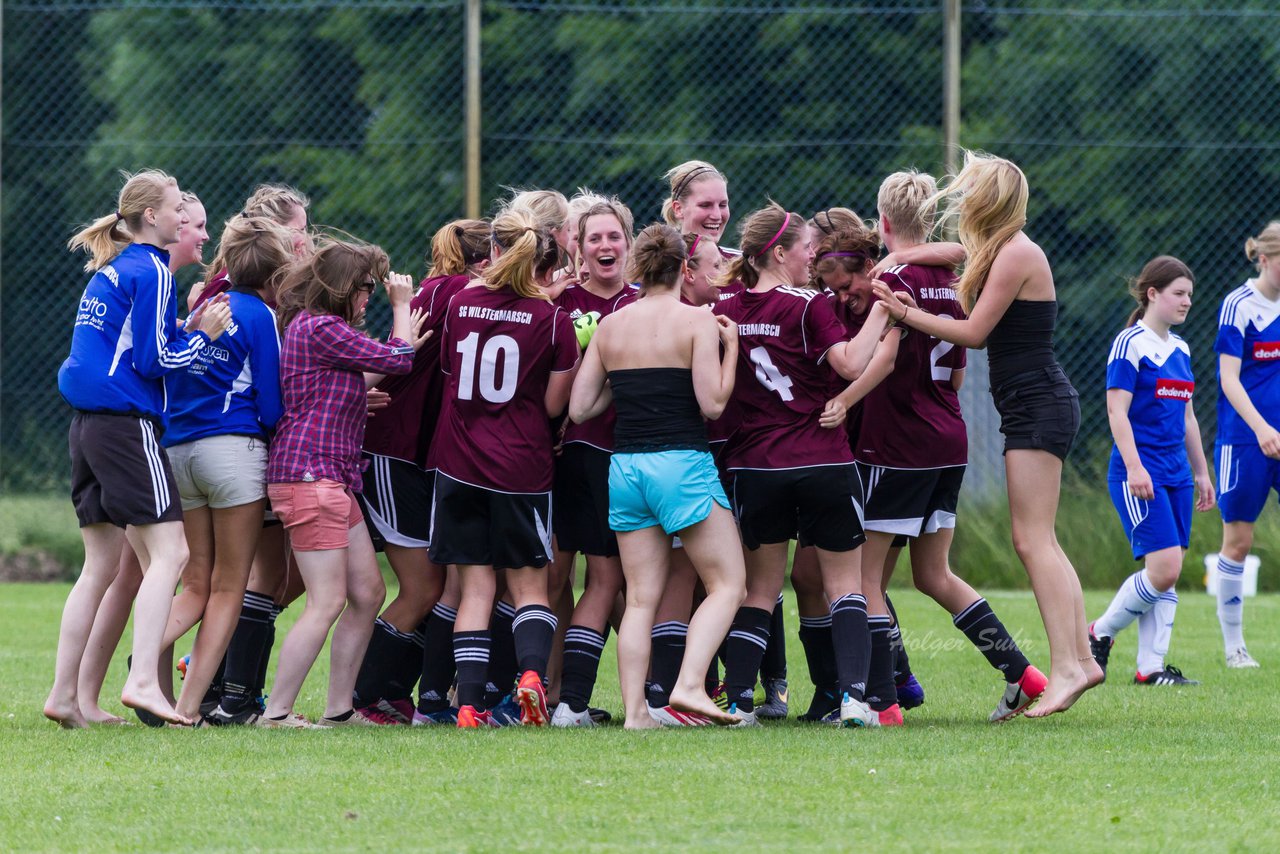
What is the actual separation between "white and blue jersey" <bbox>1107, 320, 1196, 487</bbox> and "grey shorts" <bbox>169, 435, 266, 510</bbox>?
3855 millimetres

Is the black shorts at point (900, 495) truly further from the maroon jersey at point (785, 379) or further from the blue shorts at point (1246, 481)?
the blue shorts at point (1246, 481)

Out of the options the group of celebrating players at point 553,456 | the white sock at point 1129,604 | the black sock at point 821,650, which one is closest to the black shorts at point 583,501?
the group of celebrating players at point 553,456

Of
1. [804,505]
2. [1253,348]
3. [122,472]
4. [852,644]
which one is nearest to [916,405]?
[804,505]

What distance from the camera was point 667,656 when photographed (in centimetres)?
642

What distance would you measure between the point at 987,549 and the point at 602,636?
6982 millimetres

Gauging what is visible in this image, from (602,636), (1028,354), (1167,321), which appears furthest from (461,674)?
(1167,321)

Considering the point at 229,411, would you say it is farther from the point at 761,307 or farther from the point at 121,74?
the point at 121,74

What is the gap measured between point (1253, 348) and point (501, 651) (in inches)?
162

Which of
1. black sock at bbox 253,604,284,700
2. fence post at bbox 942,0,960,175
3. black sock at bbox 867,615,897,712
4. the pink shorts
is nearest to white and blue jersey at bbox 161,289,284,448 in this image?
the pink shorts

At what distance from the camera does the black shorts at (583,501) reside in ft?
21.2

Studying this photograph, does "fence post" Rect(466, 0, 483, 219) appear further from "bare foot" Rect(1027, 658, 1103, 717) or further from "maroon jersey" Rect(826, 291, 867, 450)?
"bare foot" Rect(1027, 658, 1103, 717)

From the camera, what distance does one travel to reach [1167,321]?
7977mm

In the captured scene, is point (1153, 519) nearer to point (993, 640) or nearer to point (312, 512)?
point (993, 640)

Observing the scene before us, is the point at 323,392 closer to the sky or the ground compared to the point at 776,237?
closer to the ground
